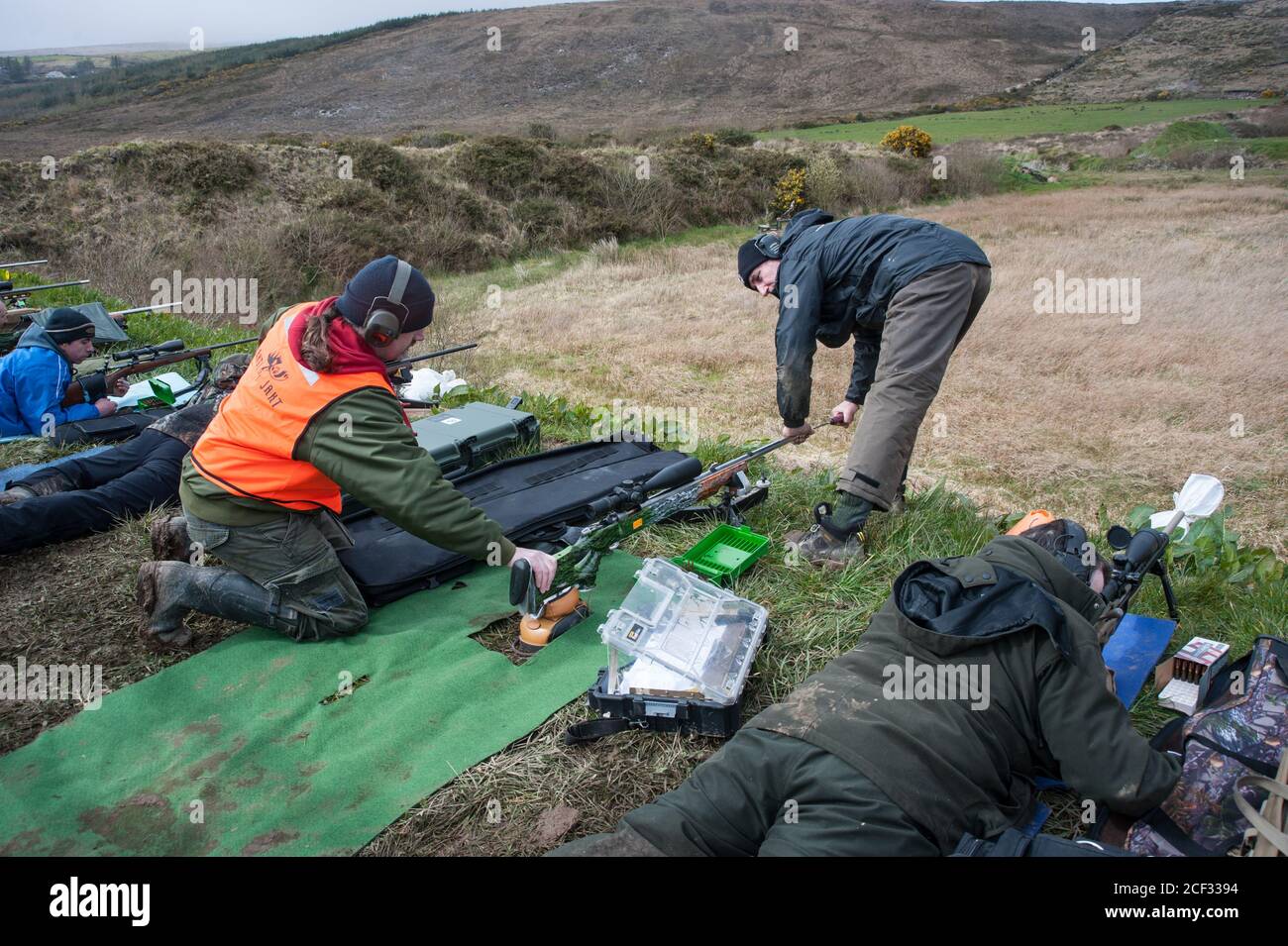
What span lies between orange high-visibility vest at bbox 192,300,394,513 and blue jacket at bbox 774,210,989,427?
7.38 feet

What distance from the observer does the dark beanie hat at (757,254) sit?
189 inches

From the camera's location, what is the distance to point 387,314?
3.40 m

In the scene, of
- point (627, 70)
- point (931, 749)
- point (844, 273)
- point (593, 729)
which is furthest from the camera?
point (627, 70)

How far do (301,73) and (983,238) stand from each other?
115 feet

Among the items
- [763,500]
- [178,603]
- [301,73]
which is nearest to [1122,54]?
[301,73]

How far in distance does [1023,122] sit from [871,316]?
38626 mm

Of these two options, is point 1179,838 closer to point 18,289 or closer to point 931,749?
point 931,749

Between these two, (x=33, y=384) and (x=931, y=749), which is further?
(x=33, y=384)

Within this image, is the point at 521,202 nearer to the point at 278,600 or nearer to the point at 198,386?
the point at 198,386

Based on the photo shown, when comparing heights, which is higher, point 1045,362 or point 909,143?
point 909,143

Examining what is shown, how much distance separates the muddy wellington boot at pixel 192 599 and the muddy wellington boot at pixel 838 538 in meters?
2.66

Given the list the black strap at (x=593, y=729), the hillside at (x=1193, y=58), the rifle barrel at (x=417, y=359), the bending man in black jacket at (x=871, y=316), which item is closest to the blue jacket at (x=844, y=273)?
the bending man in black jacket at (x=871, y=316)

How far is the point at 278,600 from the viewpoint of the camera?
383 cm

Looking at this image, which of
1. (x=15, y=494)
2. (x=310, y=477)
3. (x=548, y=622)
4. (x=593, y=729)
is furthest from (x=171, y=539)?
(x=593, y=729)
